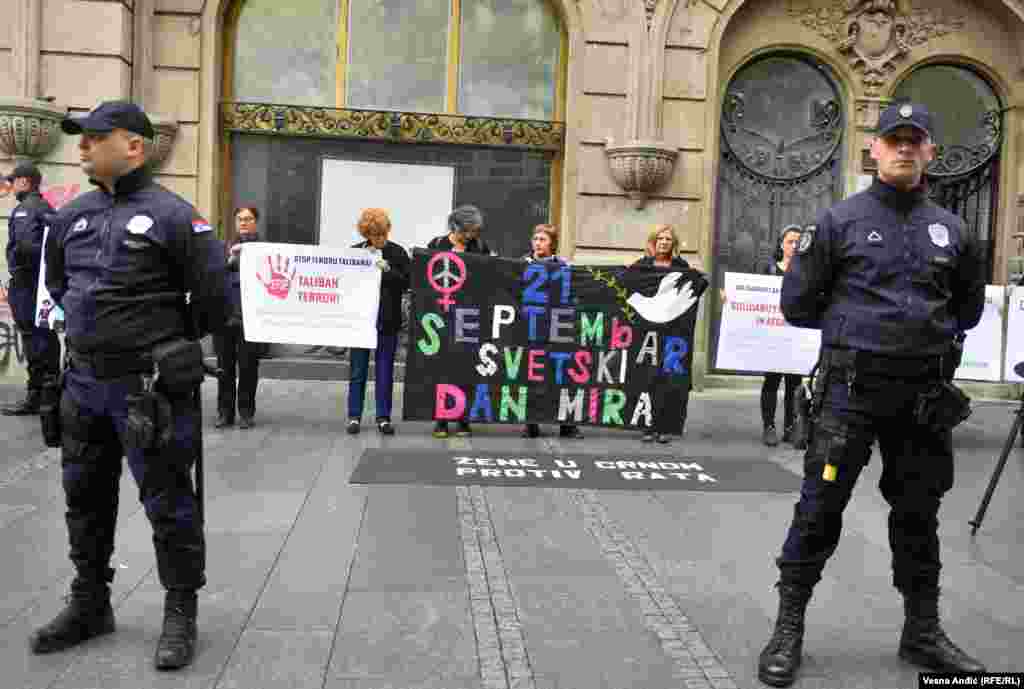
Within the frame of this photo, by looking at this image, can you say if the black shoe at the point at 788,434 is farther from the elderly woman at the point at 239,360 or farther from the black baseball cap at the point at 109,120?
the black baseball cap at the point at 109,120

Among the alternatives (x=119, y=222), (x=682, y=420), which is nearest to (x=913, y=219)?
(x=119, y=222)

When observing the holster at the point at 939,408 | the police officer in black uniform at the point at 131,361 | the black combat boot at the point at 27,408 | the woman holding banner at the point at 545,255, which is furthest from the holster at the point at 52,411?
the black combat boot at the point at 27,408

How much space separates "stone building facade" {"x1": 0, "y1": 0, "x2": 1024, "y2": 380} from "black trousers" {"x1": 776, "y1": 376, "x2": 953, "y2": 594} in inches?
335

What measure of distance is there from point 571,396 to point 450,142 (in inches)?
197

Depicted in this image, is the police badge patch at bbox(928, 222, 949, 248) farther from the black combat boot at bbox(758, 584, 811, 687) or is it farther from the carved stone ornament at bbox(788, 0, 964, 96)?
the carved stone ornament at bbox(788, 0, 964, 96)

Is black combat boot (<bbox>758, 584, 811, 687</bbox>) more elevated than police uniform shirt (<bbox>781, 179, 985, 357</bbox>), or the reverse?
police uniform shirt (<bbox>781, 179, 985, 357</bbox>)

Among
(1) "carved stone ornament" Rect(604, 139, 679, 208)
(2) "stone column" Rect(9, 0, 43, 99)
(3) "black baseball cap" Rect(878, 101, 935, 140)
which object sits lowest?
(3) "black baseball cap" Rect(878, 101, 935, 140)

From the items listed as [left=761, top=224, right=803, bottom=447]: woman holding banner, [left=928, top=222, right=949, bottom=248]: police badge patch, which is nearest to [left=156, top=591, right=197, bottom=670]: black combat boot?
[left=928, top=222, right=949, bottom=248]: police badge patch

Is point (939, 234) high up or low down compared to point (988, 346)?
up

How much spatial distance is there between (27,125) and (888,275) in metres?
10.0

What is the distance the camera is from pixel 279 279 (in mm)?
9133

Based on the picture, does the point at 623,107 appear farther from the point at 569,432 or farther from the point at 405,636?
the point at 405,636

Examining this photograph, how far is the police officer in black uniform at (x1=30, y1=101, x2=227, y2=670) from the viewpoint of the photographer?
384 centimetres

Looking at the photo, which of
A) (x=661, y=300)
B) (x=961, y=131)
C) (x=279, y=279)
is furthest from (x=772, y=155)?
(x=279, y=279)
